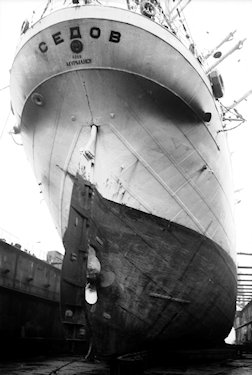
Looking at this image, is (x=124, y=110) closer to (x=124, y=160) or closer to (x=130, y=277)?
(x=124, y=160)

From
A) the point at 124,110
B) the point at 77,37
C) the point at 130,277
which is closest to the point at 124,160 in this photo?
the point at 124,110

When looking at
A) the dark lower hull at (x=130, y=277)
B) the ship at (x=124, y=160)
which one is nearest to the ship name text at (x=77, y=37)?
the ship at (x=124, y=160)

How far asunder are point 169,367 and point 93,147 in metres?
4.44

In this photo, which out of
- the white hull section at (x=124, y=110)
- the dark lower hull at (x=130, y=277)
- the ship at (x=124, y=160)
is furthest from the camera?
the white hull section at (x=124, y=110)

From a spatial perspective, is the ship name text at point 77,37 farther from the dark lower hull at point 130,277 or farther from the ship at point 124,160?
the dark lower hull at point 130,277

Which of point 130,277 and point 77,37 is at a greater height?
point 77,37

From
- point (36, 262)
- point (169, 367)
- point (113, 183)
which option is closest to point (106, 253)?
point (113, 183)

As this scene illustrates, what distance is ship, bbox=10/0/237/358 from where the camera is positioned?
18.6 feet

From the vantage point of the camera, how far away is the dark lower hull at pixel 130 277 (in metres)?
5.20

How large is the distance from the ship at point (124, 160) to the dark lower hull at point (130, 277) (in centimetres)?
2

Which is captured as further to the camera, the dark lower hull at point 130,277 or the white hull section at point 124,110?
the white hull section at point 124,110

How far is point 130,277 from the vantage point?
586cm

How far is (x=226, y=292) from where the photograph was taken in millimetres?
8406

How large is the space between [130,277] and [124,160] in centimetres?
216
